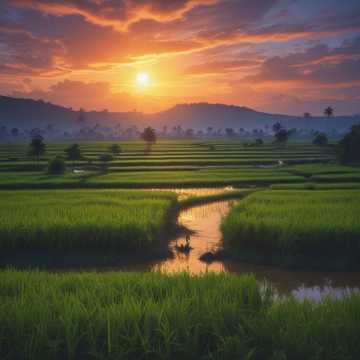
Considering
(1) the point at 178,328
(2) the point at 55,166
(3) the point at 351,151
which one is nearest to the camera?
(1) the point at 178,328

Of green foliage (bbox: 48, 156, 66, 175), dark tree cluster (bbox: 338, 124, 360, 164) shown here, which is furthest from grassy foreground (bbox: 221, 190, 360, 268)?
dark tree cluster (bbox: 338, 124, 360, 164)

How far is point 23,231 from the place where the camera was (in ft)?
35.2

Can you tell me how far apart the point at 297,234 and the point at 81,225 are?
6.26 m

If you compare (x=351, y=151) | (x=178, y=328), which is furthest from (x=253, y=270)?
(x=351, y=151)

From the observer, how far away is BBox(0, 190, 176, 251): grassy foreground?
1063 centimetres

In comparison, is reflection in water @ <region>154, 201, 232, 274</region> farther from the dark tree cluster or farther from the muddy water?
the dark tree cluster

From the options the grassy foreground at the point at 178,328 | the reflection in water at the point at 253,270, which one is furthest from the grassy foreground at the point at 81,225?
the grassy foreground at the point at 178,328

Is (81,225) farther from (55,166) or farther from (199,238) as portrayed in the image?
(55,166)

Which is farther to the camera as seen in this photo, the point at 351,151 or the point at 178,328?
the point at 351,151

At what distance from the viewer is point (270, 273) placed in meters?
9.73

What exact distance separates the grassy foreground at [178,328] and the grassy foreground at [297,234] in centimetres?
425

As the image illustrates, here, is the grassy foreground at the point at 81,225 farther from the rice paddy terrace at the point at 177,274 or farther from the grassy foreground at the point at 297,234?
the grassy foreground at the point at 297,234

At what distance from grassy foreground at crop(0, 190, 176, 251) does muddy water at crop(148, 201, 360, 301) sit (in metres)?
1.10

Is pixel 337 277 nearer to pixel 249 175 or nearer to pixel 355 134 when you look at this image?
pixel 249 175
